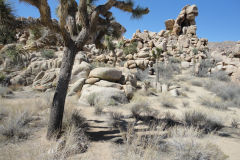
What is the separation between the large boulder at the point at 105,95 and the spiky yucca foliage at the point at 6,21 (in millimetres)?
4190

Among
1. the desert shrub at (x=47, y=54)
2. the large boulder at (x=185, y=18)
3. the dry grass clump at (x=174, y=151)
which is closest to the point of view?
the dry grass clump at (x=174, y=151)

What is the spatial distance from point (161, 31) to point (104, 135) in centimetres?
3470

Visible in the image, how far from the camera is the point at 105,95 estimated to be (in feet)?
22.3

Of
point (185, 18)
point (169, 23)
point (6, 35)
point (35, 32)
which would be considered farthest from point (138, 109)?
point (169, 23)

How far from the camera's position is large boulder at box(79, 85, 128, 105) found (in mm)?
6520

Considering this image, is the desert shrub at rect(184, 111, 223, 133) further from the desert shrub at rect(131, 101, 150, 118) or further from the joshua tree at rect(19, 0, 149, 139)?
the joshua tree at rect(19, 0, 149, 139)

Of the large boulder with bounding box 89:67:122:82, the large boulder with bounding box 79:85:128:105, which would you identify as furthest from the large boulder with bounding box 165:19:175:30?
the large boulder with bounding box 79:85:128:105

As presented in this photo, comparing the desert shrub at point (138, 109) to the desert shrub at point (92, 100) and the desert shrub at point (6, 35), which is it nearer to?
the desert shrub at point (92, 100)

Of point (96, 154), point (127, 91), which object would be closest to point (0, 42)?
point (96, 154)

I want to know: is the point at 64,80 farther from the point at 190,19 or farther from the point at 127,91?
the point at 190,19

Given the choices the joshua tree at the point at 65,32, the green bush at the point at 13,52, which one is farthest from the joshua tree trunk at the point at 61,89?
the green bush at the point at 13,52

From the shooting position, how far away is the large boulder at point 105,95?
21.4 ft

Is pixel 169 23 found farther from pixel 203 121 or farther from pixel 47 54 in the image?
pixel 203 121

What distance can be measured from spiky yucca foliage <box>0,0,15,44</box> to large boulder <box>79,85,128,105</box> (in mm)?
4190
